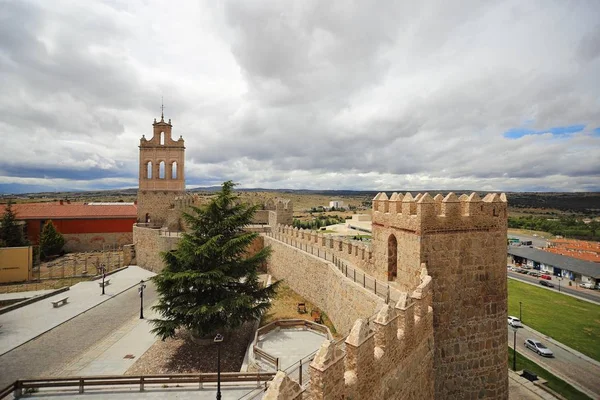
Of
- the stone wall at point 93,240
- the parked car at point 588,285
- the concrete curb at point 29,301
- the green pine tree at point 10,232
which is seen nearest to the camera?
the concrete curb at point 29,301

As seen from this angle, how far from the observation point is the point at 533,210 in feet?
459

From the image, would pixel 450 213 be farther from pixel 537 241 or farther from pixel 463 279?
pixel 537 241

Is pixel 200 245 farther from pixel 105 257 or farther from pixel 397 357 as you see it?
pixel 105 257

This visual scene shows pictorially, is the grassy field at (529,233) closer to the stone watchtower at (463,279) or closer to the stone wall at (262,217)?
the stone wall at (262,217)

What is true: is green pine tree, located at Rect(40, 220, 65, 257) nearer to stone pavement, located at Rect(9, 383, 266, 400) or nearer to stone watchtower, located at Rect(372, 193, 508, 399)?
stone pavement, located at Rect(9, 383, 266, 400)

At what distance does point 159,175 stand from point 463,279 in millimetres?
29803

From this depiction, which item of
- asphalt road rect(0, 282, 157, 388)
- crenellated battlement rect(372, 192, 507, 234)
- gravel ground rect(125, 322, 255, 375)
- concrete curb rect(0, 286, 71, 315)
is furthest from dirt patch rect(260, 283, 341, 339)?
concrete curb rect(0, 286, 71, 315)

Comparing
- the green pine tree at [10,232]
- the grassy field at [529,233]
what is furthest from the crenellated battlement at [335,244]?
the grassy field at [529,233]

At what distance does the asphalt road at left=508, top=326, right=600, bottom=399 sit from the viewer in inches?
672

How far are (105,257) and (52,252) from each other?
7125mm

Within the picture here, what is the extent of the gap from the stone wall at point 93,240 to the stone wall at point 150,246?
9.55 meters

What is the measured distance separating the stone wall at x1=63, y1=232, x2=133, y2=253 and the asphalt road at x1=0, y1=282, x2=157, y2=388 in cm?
1935

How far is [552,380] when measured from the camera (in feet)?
57.6

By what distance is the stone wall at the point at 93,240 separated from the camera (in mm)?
36438
